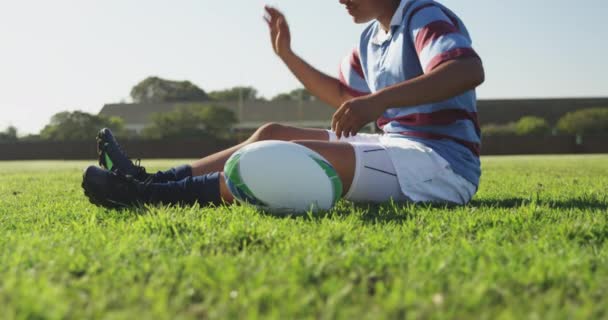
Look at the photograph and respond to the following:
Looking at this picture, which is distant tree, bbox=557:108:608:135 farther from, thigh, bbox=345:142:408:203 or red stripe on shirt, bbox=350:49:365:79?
thigh, bbox=345:142:408:203

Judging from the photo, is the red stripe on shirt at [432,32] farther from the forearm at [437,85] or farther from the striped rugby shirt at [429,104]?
the forearm at [437,85]

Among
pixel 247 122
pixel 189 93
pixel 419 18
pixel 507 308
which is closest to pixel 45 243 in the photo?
pixel 507 308

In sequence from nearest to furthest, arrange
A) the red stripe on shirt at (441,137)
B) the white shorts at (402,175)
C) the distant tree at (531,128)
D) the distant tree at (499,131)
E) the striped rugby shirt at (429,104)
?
the striped rugby shirt at (429,104) < the white shorts at (402,175) < the red stripe on shirt at (441,137) < the distant tree at (499,131) < the distant tree at (531,128)

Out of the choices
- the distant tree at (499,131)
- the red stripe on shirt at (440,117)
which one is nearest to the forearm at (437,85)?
the red stripe on shirt at (440,117)

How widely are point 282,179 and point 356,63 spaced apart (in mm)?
1642

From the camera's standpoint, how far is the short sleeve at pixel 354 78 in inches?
183

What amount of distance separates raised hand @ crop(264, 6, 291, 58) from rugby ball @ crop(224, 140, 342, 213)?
4.07ft

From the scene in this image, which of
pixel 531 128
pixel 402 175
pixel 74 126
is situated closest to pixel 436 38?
pixel 402 175

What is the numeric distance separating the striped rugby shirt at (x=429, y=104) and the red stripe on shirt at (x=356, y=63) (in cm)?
51

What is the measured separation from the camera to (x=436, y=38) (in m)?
3.46

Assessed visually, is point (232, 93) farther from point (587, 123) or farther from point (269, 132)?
point (269, 132)

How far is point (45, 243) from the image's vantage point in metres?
2.58

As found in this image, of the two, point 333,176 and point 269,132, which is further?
point 269,132

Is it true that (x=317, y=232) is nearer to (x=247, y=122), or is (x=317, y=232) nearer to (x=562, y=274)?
(x=562, y=274)
